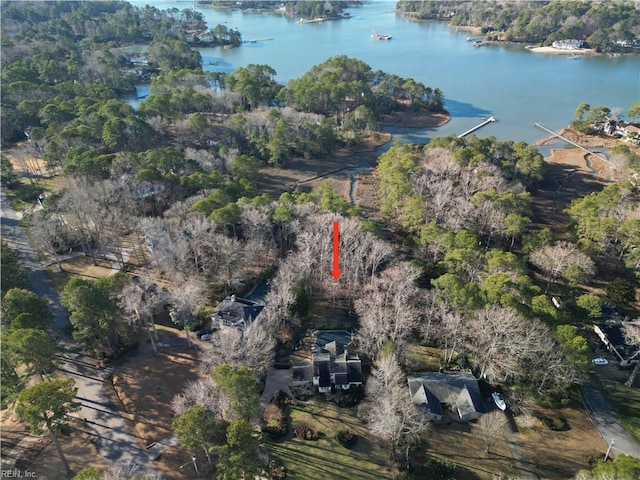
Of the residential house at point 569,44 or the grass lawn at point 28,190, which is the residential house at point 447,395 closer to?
the grass lawn at point 28,190

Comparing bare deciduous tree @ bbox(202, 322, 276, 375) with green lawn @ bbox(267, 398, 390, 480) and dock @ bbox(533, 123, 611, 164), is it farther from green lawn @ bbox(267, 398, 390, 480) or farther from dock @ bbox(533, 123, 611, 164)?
dock @ bbox(533, 123, 611, 164)

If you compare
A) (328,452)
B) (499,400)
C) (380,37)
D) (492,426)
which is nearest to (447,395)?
(492,426)

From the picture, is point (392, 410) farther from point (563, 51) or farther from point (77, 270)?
point (563, 51)

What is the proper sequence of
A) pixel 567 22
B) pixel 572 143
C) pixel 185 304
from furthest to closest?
1. pixel 567 22
2. pixel 572 143
3. pixel 185 304

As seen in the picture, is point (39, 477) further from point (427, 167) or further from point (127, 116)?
point (127, 116)

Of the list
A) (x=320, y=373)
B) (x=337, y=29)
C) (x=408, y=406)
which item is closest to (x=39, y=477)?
(x=320, y=373)

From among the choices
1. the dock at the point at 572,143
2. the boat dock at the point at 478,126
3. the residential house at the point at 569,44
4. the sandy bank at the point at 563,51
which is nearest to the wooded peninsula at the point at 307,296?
the dock at the point at 572,143

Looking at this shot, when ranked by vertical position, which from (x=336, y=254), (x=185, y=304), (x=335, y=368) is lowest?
(x=335, y=368)

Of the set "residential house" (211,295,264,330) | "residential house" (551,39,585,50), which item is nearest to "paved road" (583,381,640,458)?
"residential house" (211,295,264,330)
